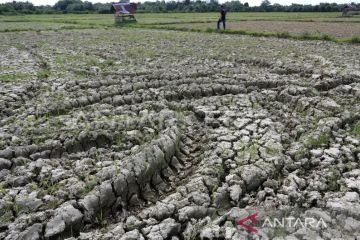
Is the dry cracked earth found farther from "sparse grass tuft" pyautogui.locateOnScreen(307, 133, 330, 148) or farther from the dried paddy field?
the dried paddy field

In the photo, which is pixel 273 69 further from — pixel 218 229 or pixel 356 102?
pixel 218 229

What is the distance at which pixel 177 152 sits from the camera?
7270 millimetres

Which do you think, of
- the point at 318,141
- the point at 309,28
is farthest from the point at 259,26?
the point at 318,141

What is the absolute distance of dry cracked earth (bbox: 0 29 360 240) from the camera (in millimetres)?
5059

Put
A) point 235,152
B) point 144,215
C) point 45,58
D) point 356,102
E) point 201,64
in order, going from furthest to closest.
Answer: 1. point 45,58
2. point 201,64
3. point 356,102
4. point 235,152
5. point 144,215

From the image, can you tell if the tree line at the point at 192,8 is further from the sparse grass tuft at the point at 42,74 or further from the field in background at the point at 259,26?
the sparse grass tuft at the point at 42,74

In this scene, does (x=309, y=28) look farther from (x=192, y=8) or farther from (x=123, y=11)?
(x=192, y=8)

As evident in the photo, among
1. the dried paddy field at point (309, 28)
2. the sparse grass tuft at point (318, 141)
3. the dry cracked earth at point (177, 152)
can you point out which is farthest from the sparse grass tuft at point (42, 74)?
the dried paddy field at point (309, 28)

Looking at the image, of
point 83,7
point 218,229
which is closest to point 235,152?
point 218,229

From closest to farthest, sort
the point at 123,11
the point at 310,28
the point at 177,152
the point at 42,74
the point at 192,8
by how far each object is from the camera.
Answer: the point at 177,152 < the point at 42,74 < the point at 310,28 < the point at 123,11 < the point at 192,8

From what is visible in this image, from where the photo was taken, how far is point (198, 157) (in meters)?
7.17

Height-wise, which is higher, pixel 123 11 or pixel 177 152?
pixel 123 11

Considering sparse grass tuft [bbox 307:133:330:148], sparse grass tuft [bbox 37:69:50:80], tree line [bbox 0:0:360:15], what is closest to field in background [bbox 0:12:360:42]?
sparse grass tuft [bbox 307:133:330:148]

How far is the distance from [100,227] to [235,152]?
3071mm
